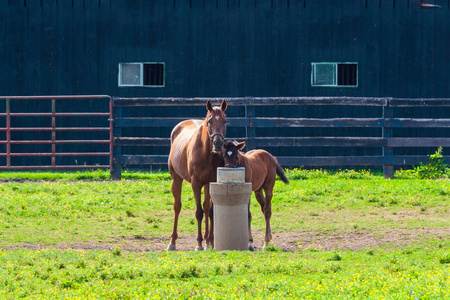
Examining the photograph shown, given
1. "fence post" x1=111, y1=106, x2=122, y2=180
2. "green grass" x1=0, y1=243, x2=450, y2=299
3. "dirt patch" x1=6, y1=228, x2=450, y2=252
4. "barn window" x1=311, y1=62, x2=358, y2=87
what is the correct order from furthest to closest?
"barn window" x1=311, y1=62, x2=358, y2=87, "fence post" x1=111, y1=106, x2=122, y2=180, "dirt patch" x1=6, y1=228, x2=450, y2=252, "green grass" x1=0, y1=243, x2=450, y2=299

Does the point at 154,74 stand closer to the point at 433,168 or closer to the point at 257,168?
the point at 433,168

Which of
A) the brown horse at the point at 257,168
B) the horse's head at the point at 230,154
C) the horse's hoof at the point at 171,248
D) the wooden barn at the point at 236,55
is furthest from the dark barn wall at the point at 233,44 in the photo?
the horse's head at the point at 230,154

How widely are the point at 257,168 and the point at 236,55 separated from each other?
34.1 ft

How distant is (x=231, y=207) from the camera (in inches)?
376

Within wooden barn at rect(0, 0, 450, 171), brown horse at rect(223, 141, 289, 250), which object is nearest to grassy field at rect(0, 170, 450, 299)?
brown horse at rect(223, 141, 289, 250)

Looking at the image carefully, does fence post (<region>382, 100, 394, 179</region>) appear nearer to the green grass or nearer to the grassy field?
the grassy field

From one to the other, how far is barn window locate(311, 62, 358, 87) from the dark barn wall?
0.19m

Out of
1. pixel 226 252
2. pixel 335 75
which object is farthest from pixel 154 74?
pixel 226 252

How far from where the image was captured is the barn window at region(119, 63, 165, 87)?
2128cm

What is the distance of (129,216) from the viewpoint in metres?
13.1

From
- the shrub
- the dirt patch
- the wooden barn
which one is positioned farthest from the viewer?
the wooden barn

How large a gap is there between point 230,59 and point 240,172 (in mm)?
11901

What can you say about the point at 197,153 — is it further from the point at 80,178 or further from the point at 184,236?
the point at 80,178

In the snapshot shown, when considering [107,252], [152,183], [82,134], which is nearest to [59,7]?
[82,134]
